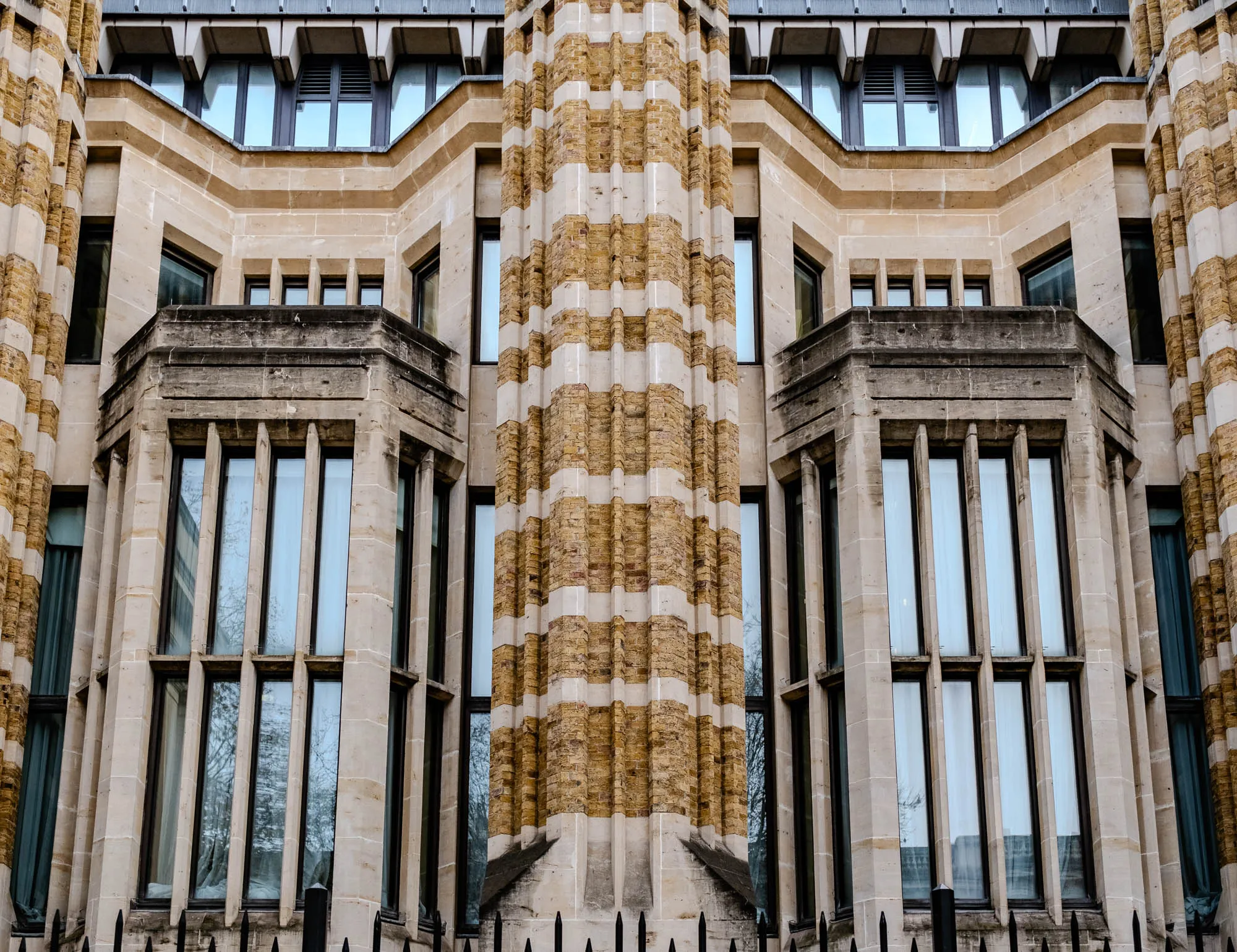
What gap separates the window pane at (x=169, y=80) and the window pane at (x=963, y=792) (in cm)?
1327

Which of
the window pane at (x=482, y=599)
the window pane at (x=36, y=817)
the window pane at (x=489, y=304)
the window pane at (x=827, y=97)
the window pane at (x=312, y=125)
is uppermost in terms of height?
the window pane at (x=827, y=97)

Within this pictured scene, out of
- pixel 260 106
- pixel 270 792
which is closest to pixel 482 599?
pixel 270 792

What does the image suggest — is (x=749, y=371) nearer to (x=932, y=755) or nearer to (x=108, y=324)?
(x=932, y=755)

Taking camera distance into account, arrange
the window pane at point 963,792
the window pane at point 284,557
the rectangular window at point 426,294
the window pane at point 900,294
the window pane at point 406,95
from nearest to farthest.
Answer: the window pane at point 963,792 → the window pane at point 284,557 → the rectangular window at point 426,294 → the window pane at point 900,294 → the window pane at point 406,95

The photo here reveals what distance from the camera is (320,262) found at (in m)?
23.2

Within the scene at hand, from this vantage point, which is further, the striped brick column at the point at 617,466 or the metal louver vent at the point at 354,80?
the metal louver vent at the point at 354,80

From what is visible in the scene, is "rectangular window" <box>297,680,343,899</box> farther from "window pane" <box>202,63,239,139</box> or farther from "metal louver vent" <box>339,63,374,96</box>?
"metal louver vent" <box>339,63,374,96</box>

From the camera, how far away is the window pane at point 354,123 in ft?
81.9

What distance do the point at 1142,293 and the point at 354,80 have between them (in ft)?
34.7

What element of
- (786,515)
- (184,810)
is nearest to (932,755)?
(786,515)

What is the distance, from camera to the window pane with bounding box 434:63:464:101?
83.3 feet

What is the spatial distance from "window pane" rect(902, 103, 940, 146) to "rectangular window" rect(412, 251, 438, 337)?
656cm

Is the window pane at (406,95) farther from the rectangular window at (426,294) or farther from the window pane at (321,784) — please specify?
the window pane at (321,784)

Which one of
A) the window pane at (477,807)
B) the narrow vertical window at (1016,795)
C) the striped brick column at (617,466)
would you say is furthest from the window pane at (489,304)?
the narrow vertical window at (1016,795)
